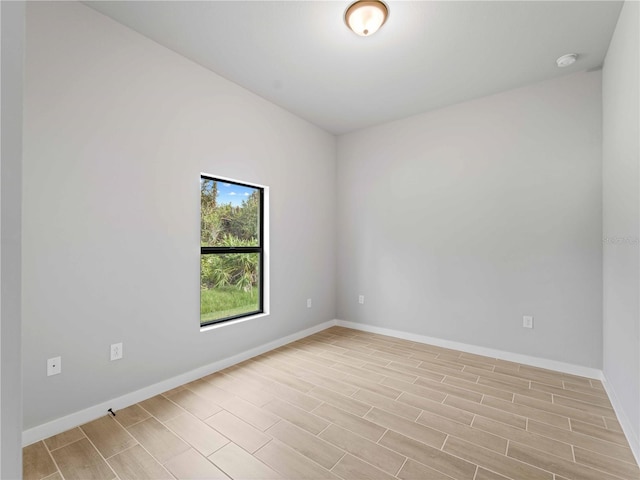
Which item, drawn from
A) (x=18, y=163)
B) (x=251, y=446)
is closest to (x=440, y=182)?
(x=251, y=446)

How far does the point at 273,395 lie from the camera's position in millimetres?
2447

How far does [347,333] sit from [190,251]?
2.34 meters

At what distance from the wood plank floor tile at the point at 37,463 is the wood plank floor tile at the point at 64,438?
0.03 meters

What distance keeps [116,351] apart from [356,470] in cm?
180

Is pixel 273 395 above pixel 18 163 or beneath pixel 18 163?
beneath

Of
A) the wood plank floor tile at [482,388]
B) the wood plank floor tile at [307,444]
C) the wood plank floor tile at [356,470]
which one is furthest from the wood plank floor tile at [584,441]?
the wood plank floor tile at [307,444]

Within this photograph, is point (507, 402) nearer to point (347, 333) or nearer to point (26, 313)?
point (347, 333)

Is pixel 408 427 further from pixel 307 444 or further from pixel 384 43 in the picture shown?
pixel 384 43

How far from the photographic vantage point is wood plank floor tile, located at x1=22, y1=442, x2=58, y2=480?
5.27 ft

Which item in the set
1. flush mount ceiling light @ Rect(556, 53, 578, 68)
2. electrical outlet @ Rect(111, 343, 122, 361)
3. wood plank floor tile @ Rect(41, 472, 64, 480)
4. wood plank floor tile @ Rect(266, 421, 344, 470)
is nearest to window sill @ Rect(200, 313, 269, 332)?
electrical outlet @ Rect(111, 343, 122, 361)

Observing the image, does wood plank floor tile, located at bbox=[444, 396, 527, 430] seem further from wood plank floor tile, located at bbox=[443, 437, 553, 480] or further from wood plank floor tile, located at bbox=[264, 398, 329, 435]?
wood plank floor tile, located at bbox=[264, 398, 329, 435]

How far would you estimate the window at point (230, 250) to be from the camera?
116 inches

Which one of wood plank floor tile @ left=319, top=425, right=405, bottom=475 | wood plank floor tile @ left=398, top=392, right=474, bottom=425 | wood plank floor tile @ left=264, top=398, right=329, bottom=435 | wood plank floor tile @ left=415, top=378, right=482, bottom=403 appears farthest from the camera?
wood plank floor tile @ left=415, top=378, right=482, bottom=403

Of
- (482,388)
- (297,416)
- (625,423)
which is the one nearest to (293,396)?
(297,416)
